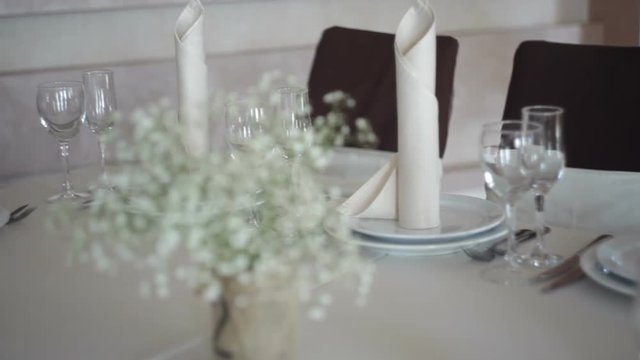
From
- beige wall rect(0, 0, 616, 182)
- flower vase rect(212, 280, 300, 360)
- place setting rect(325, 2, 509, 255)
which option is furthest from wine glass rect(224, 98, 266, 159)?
beige wall rect(0, 0, 616, 182)

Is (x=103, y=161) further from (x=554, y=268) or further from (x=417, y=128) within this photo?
(x=554, y=268)

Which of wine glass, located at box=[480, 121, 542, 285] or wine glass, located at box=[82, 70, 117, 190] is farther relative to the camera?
wine glass, located at box=[82, 70, 117, 190]

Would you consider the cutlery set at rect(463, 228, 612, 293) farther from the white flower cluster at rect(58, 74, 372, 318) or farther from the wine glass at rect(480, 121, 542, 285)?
the white flower cluster at rect(58, 74, 372, 318)

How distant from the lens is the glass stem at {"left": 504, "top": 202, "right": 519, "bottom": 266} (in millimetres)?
1205

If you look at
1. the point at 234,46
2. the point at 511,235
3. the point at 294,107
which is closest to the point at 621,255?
the point at 511,235

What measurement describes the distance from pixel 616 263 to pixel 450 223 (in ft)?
0.95

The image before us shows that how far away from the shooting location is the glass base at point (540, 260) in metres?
1.23

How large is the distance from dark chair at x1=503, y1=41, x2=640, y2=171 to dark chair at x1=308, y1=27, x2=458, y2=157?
0.27m

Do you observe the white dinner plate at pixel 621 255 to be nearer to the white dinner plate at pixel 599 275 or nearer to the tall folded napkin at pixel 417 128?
the white dinner plate at pixel 599 275

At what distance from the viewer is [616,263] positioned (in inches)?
45.4

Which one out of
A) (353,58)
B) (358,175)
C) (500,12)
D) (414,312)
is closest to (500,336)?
(414,312)

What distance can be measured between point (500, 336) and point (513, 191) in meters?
0.24

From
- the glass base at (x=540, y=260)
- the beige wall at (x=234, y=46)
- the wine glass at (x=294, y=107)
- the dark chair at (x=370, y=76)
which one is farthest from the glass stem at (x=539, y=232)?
the beige wall at (x=234, y=46)

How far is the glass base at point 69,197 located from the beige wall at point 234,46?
46.1 inches
